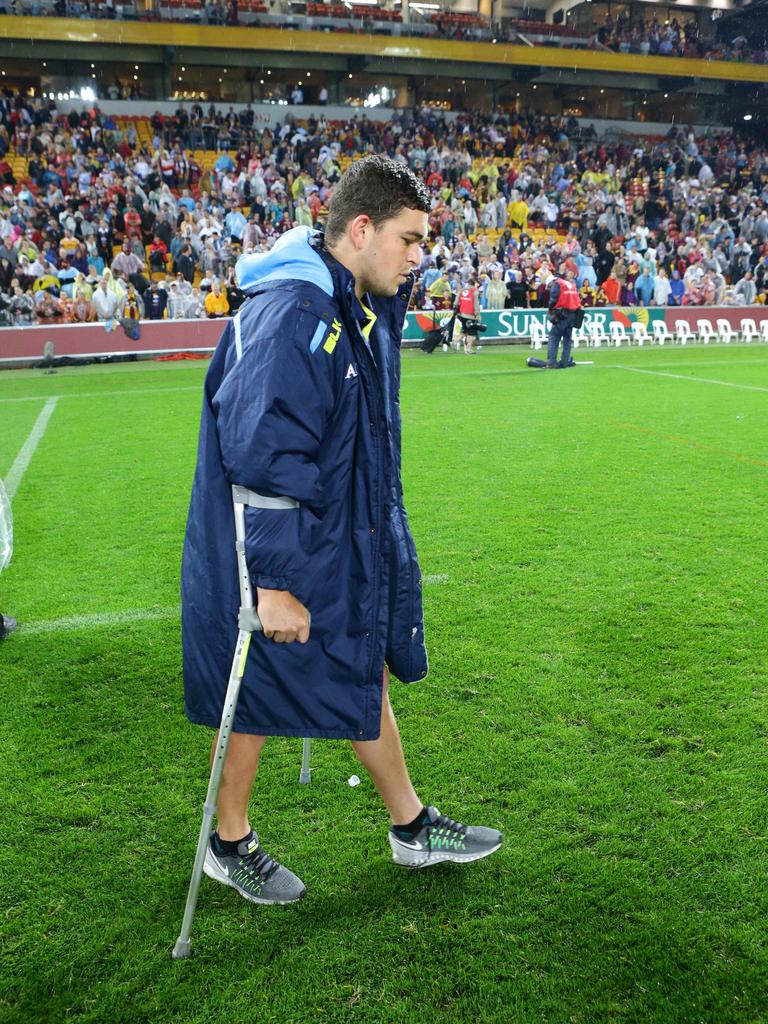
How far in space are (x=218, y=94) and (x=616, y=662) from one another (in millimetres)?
38295

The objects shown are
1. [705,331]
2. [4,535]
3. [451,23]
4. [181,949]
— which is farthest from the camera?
[451,23]

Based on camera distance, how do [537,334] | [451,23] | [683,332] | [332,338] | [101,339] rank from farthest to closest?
[451,23] < [683,332] < [537,334] < [101,339] < [332,338]

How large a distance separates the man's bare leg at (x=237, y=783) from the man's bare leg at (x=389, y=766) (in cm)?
31

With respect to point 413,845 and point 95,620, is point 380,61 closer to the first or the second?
point 95,620

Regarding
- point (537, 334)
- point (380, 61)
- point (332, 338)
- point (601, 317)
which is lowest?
point (537, 334)

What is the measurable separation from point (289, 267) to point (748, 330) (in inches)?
951

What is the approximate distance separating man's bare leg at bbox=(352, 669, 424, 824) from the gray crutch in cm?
43

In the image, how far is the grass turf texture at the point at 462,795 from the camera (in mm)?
2215

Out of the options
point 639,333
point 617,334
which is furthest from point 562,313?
point 639,333

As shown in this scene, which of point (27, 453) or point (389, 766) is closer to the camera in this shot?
point (389, 766)

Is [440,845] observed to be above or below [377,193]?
below

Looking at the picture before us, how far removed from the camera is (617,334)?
72.0 ft

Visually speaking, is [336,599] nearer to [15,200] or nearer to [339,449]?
[339,449]

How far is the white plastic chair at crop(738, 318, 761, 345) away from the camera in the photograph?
23034 mm
